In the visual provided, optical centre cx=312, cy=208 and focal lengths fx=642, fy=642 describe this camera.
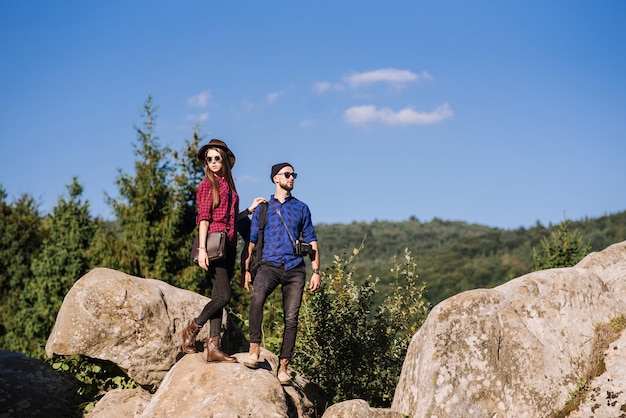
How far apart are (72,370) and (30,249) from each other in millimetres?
25620

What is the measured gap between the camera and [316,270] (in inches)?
347

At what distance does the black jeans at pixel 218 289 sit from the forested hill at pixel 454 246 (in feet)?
118

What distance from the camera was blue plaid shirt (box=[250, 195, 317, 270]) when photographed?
28.3 ft

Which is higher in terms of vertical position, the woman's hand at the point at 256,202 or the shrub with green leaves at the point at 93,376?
the woman's hand at the point at 256,202

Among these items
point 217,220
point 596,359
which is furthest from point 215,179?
point 596,359

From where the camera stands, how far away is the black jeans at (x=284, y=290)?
852 cm

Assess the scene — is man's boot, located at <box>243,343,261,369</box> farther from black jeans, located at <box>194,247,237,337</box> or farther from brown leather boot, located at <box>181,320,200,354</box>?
brown leather boot, located at <box>181,320,200,354</box>

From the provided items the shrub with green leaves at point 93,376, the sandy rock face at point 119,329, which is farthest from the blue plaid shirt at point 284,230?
the shrub with green leaves at point 93,376

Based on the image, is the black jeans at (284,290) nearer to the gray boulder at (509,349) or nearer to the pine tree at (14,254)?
the gray boulder at (509,349)

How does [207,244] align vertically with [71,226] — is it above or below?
below

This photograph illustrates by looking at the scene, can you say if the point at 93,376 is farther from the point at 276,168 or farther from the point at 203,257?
the point at 276,168

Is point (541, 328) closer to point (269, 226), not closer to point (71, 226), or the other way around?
point (269, 226)

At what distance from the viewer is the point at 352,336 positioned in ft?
39.9

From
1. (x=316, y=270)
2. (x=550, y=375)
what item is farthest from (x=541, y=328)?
Result: (x=316, y=270)
